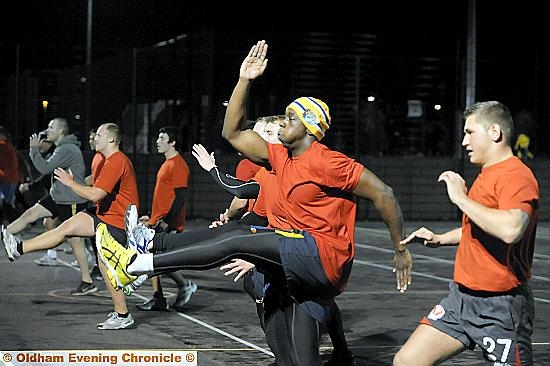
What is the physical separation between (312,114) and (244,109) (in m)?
0.50

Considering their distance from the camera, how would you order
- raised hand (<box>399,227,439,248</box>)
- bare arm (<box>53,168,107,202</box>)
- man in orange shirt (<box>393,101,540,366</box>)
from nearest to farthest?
man in orange shirt (<box>393,101,540,366</box>), raised hand (<box>399,227,439,248</box>), bare arm (<box>53,168,107,202</box>)

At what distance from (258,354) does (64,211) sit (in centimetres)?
608

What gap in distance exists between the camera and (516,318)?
7.07m

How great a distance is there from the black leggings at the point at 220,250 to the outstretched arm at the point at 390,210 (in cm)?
76

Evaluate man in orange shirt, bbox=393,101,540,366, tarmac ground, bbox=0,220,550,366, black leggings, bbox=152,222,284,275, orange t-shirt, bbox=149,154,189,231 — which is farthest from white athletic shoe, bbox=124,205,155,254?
orange t-shirt, bbox=149,154,189,231

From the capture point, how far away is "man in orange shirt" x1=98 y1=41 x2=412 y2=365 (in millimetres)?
7906

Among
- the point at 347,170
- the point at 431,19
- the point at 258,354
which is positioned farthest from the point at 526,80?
the point at 347,170

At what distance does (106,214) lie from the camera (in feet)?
40.7

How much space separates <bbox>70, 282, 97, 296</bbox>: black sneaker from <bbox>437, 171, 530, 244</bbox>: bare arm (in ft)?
29.1

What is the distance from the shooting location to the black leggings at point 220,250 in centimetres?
786

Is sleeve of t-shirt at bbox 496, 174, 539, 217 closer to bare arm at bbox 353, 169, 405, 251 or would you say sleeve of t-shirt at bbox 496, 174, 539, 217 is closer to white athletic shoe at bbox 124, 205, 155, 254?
bare arm at bbox 353, 169, 405, 251

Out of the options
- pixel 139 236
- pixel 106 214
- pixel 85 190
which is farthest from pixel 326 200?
pixel 106 214

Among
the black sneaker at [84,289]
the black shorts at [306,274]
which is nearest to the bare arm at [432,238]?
the black shorts at [306,274]

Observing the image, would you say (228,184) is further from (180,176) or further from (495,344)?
(180,176)
